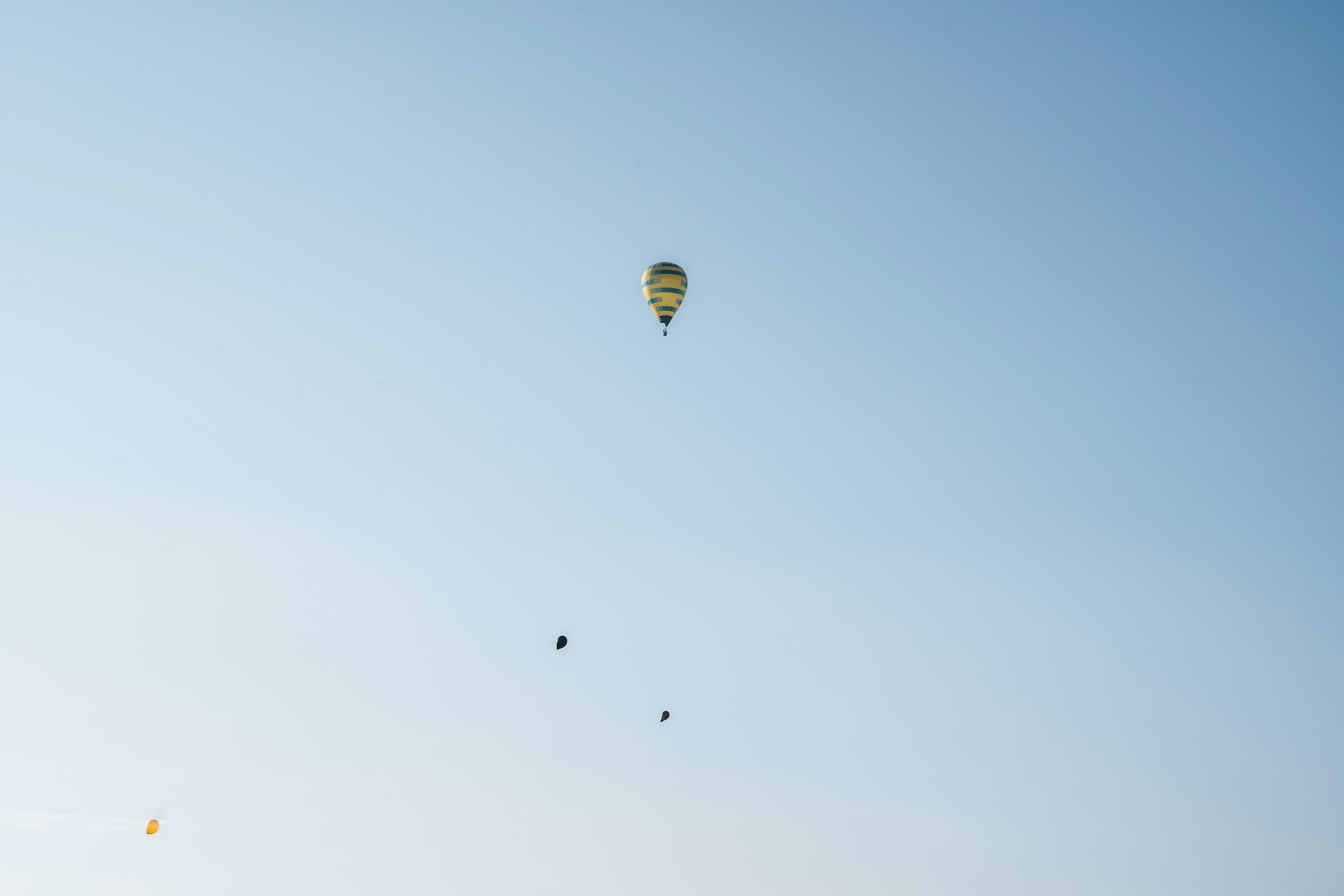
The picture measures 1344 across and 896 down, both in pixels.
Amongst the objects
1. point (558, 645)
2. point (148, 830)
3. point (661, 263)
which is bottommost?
point (148, 830)

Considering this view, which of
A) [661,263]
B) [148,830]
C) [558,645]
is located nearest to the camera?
[148,830]

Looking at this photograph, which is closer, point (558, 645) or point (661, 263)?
point (558, 645)

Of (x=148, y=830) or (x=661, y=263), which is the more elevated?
(x=661, y=263)

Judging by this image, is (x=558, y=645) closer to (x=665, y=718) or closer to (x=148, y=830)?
(x=665, y=718)

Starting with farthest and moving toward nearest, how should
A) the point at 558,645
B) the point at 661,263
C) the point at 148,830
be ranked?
the point at 661,263 → the point at 558,645 → the point at 148,830

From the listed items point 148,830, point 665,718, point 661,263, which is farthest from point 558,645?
point 661,263

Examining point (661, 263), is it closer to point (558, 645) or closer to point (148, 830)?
point (558, 645)
